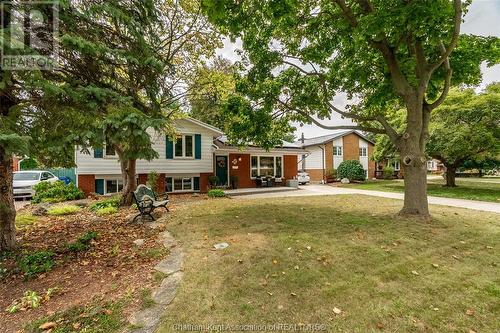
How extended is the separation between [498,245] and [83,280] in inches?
330

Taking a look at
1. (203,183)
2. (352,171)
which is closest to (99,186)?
(203,183)

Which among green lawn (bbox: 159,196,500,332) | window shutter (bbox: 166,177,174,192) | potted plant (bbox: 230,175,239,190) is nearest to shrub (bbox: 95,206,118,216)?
green lawn (bbox: 159,196,500,332)

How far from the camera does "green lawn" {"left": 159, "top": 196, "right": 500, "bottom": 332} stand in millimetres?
3045

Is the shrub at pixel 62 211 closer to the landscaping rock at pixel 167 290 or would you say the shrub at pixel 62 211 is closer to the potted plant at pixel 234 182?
the landscaping rock at pixel 167 290

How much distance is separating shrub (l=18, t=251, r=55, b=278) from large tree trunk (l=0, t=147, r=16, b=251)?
618 millimetres

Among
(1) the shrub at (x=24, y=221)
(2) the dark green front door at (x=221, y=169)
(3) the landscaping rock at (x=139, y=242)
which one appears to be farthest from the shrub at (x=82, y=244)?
(2) the dark green front door at (x=221, y=169)

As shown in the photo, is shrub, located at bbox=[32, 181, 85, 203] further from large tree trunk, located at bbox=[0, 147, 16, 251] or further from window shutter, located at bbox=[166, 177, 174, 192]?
large tree trunk, located at bbox=[0, 147, 16, 251]

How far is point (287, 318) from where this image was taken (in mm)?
3037

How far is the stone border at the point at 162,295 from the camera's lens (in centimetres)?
284

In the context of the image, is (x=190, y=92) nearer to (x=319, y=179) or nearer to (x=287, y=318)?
(x=287, y=318)

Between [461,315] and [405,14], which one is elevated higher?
[405,14]

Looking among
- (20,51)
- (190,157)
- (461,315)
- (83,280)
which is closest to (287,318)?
(461,315)

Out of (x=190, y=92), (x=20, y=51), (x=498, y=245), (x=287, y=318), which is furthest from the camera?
(x=190, y=92)

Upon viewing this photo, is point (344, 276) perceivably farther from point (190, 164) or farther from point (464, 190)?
point (464, 190)
